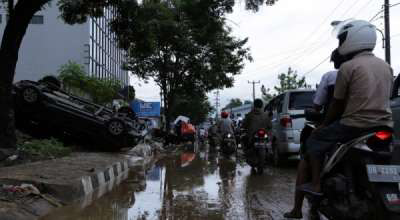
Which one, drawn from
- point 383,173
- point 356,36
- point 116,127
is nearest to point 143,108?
point 116,127

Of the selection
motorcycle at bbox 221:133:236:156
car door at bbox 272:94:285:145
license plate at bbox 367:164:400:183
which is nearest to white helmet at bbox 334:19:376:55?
license plate at bbox 367:164:400:183

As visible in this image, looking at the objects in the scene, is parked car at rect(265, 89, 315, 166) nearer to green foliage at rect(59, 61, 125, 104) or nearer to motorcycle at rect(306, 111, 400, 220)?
motorcycle at rect(306, 111, 400, 220)

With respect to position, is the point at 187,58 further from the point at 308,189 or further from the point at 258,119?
the point at 308,189

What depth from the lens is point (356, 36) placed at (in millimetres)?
3887

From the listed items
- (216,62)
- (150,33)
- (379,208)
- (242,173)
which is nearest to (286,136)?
(242,173)

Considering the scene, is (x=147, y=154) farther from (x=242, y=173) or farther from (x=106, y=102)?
(x=106, y=102)

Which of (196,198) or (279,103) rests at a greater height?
(279,103)

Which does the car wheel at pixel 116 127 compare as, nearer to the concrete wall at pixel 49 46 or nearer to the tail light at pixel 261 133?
the tail light at pixel 261 133

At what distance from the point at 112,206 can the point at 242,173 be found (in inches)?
173

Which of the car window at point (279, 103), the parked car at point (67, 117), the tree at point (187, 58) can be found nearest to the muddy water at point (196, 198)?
the car window at point (279, 103)

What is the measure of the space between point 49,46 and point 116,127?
31641 mm

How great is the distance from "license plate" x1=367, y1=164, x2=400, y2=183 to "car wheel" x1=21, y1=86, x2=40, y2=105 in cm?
1050

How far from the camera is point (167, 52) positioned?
95.3 ft

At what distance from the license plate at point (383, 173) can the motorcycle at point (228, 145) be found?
10.4m
